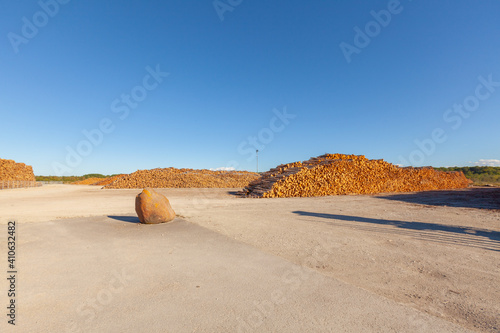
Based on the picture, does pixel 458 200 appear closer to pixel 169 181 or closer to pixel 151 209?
pixel 151 209

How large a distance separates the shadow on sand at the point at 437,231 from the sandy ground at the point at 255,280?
6 cm

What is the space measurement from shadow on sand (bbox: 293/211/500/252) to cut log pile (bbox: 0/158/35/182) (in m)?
44.5

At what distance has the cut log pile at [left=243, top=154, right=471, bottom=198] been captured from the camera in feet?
54.6

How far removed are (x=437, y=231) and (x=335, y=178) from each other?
11210 mm

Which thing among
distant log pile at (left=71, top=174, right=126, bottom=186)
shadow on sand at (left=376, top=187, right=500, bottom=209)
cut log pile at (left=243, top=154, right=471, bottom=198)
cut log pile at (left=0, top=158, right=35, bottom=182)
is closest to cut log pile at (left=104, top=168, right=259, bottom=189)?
distant log pile at (left=71, top=174, right=126, bottom=186)

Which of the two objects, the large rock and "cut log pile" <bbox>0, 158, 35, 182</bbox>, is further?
"cut log pile" <bbox>0, 158, 35, 182</bbox>

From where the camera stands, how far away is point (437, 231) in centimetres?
639

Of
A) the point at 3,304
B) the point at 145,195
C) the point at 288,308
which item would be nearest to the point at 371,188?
the point at 145,195

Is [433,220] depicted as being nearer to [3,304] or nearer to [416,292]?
[416,292]

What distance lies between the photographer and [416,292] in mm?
3086

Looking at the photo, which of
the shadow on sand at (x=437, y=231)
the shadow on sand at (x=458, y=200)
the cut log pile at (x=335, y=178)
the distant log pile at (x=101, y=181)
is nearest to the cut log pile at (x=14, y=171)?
the distant log pile at (x=101, y=181)

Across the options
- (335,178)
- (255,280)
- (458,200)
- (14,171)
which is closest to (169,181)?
(335,178)

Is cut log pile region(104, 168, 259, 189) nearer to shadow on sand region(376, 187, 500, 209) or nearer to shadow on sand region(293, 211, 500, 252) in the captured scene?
shadow on sand region(376, 187, 500, 209)

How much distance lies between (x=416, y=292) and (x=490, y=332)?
2.63 ft
